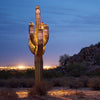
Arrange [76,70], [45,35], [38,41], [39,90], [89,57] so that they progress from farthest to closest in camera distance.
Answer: [89,57]
[76,70]
[45,35]
[38,41]
[39,90]

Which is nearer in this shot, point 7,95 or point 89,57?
point 7,95

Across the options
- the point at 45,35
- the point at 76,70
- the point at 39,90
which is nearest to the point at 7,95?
the point at 39,90

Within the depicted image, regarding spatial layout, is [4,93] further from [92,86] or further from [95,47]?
[95,47]

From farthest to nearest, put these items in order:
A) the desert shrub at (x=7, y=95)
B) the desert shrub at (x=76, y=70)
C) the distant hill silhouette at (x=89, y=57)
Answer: the distant hill silhouette at (x=89, y=57) < the desert shrub at (x=76, y=70) < the desert shrub at (x=7, y=95)

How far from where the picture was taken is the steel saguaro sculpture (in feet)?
53.0

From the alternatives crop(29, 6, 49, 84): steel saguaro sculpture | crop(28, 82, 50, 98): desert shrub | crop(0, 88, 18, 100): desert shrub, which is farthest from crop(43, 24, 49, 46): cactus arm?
crop(0, 88, 18, 100): desert shrub

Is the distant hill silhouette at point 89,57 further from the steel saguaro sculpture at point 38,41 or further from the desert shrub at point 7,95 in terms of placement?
the desert shrub at point 7,95

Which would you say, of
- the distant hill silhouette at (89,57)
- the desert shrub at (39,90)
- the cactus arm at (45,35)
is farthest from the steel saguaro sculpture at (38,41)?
the distant hill silhouette at (89,57)

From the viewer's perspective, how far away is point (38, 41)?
1597 cm

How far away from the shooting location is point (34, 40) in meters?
16.6

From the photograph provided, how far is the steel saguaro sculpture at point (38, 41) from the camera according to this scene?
16.1 meters

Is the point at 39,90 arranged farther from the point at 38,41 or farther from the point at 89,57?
the point at 89,57

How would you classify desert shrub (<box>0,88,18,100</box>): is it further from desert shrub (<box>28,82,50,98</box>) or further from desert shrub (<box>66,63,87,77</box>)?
desert shrub (<box>66,63,87,77</box>)

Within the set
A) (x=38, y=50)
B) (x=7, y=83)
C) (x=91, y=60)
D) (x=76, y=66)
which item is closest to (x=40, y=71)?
(x=38, y=50)
